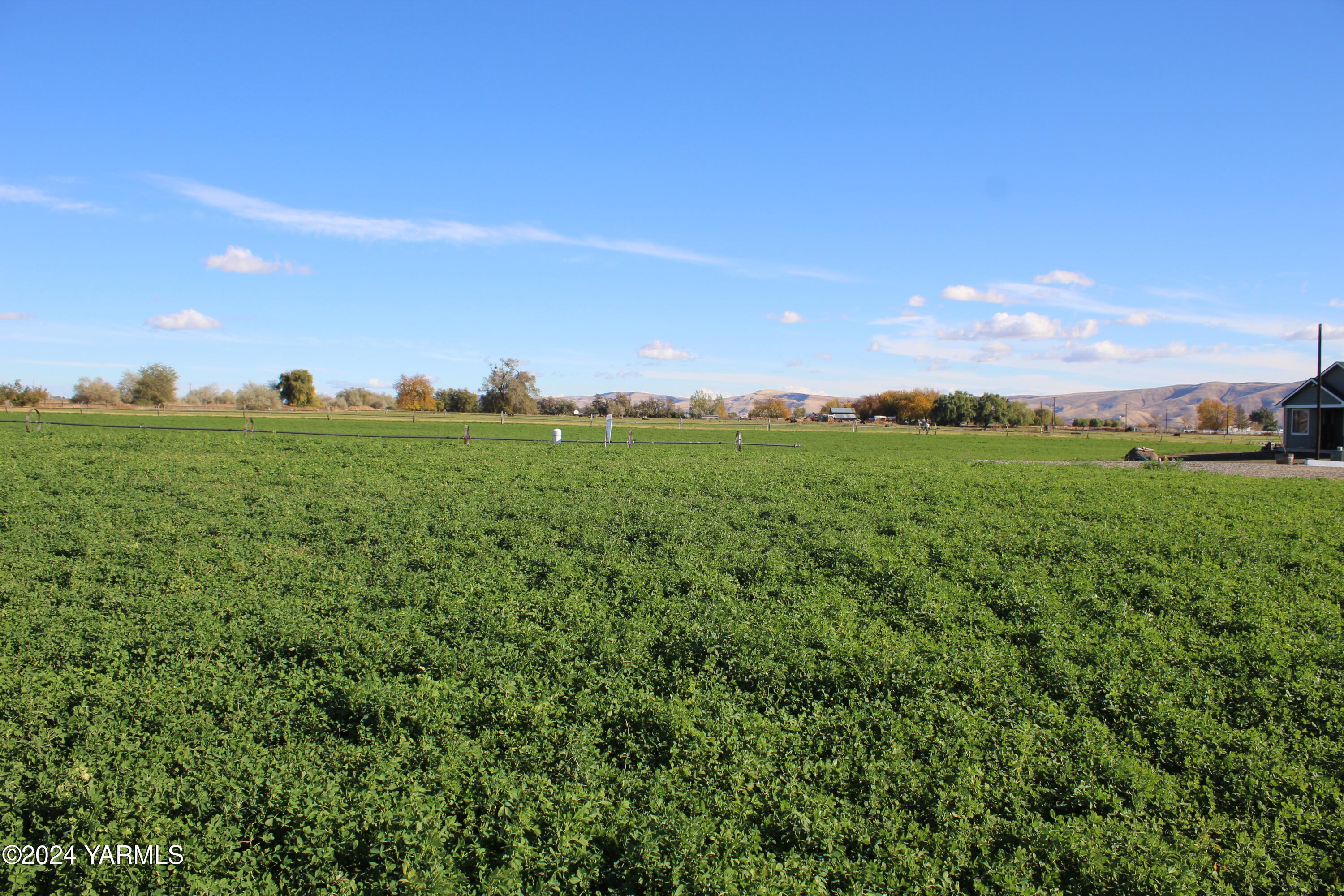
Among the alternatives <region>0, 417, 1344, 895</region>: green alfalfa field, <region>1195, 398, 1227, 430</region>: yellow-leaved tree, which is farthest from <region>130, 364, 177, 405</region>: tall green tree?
<region>1195, 398, 1227, 430</region>: yellow-leaved tree

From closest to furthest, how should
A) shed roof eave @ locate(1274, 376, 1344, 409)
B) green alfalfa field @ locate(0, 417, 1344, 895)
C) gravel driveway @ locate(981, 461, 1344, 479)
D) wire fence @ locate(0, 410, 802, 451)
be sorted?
green alfalfa field @ locate(0, 417, 1344, 895), gravel driveway @ locate(981, 461, 1344, 479), wire fence @ locate(0, 410, 802, 451), shed roof eave @ locate(1274, 376, 1344, 409)

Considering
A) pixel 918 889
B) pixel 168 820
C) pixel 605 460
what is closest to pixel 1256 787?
pixel 918 889

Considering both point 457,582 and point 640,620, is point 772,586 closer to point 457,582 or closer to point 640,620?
point 640,620

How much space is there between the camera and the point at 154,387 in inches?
4466

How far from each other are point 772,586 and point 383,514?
867 centimetres

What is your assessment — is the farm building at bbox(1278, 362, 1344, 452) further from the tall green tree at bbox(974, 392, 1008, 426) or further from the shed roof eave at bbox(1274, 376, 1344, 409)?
the tall green tree at bbox(974, 392, 1008, 426)

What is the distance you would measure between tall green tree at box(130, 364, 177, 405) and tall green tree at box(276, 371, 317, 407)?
748 inches

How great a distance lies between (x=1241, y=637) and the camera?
8.92 meters

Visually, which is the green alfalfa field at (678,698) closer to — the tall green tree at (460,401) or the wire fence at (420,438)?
the wire fence at (420,438)

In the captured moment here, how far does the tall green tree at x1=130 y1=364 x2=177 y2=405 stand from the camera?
112688mm

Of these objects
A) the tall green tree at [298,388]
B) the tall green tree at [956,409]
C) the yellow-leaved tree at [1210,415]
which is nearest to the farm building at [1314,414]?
the tall green tree at [956,409]

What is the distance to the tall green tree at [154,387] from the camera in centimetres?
11269

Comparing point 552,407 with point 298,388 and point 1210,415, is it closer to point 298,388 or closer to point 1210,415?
point 298,388

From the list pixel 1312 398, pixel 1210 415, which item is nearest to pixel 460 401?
pixel 1312 398
